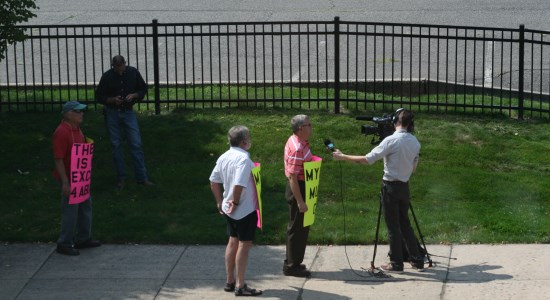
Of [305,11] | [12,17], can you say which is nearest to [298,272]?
[12,17]

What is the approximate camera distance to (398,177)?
9.49m

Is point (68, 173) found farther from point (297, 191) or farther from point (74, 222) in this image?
point (297, 191)

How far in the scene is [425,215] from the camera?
36.9 feet

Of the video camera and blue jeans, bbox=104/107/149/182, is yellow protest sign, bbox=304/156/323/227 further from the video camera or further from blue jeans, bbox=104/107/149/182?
blue jeans, bbox=104/107/149/182

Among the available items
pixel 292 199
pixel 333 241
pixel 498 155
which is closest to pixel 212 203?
pixel 333 241

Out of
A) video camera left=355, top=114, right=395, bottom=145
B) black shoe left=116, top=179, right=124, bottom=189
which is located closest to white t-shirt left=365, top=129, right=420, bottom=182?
video camera left=355, top=114, right=395, bottom=145

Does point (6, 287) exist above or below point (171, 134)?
below

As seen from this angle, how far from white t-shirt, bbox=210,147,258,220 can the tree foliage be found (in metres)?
5.17

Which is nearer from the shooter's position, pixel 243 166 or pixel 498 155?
pixel 243 166

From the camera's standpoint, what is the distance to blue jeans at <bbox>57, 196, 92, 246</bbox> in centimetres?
1034

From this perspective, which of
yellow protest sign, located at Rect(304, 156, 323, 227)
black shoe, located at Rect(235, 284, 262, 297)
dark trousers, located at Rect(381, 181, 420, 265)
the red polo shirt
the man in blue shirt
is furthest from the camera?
the man in blue shirt

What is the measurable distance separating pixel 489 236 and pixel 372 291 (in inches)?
75.9

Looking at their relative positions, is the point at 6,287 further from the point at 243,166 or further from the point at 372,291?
the point at 372,291

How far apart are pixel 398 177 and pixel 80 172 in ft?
10.3
